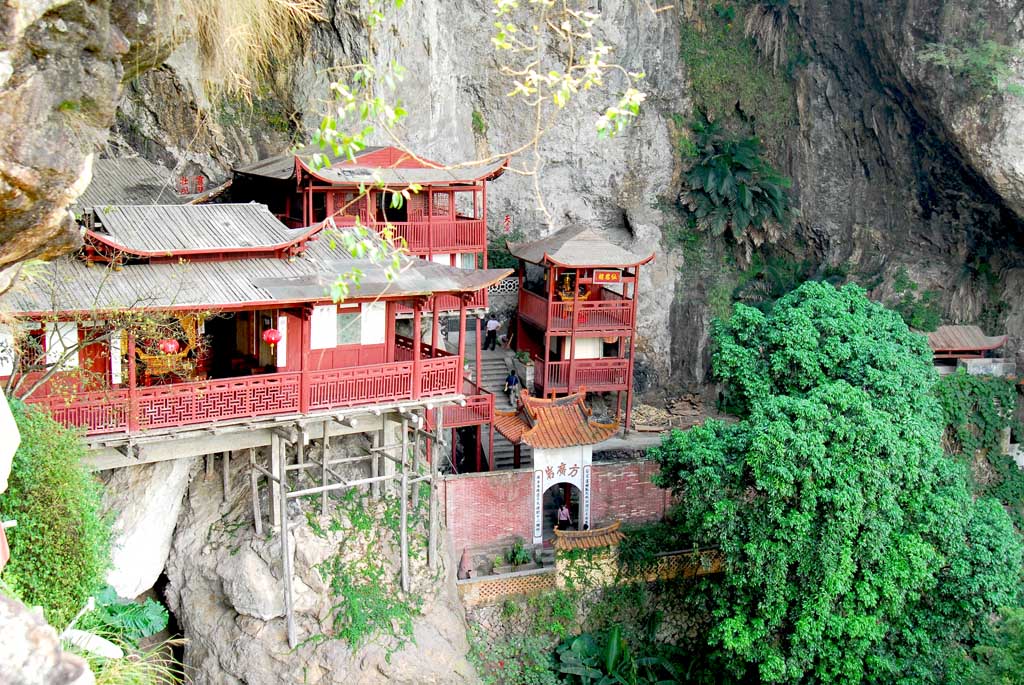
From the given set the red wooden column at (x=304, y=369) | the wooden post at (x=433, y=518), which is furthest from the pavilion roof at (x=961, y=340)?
the red wooden column at (x=304, y=369)

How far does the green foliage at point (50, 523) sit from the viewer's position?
1435cm

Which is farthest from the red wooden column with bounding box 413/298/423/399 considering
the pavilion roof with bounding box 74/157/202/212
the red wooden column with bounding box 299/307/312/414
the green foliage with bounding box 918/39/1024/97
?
the green foliage with bounding box 918/39/1024/97

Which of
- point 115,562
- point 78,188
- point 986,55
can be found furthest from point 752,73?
point 78,188

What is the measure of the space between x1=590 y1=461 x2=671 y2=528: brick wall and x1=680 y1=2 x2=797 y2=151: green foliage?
43.3 feet

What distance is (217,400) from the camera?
17.9 metres

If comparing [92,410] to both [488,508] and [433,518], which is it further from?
[488,508]

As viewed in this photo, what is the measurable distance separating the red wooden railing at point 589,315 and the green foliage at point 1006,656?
11.0m

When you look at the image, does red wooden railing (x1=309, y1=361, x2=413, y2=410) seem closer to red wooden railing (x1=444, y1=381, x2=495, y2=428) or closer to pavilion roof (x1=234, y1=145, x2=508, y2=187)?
red wooden railing (x1=444, y1=381, x2=495, y2=428)

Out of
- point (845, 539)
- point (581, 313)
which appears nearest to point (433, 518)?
point (845, 539)

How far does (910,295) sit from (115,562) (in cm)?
2248

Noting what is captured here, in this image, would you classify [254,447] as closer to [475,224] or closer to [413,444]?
[413,444]

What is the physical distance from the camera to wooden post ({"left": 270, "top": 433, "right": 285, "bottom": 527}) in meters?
19.5

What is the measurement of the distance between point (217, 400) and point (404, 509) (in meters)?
4.27

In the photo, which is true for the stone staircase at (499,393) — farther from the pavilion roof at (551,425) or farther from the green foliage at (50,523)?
the green foliage at (50,523)
